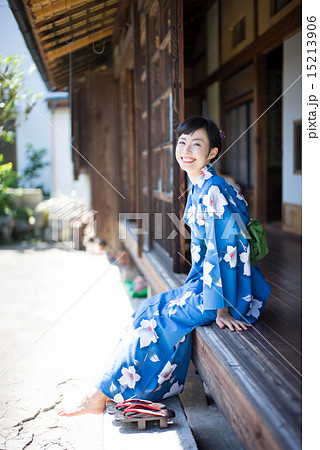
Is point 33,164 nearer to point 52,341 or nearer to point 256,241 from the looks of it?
point 52,341

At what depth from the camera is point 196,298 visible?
7.36ft

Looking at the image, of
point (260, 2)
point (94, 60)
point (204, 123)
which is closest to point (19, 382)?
point (204, 123)

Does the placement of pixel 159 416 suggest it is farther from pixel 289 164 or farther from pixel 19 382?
pixel 289 164

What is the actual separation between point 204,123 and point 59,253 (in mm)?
6242

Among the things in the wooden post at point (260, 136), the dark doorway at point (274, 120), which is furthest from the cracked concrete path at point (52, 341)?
the dark doorway at point (274, 120)

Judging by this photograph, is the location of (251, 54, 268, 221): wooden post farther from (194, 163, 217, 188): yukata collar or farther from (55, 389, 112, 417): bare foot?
(55, 389, 112, 417): bare foot

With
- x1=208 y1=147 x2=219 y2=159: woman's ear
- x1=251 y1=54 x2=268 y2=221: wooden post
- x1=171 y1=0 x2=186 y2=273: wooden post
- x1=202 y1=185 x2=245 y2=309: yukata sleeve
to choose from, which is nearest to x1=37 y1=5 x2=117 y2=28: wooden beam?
x1=171 y1=0 x2=186 y2=273: wooden post

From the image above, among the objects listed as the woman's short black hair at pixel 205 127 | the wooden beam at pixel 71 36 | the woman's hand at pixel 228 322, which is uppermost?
the wooden beam at pixel 71 36

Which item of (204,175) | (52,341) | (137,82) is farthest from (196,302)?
(137,82)

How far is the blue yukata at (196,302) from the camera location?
6.89 feet

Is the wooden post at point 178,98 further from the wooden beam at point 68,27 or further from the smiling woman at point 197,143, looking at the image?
the wooden beam at point 68,27

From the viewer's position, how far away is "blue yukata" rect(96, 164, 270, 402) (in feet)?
6.89

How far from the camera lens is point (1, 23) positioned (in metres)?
2.99

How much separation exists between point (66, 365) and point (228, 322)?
60.9 inches
